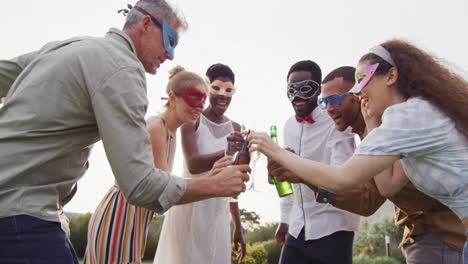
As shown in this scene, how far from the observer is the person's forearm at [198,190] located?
9.49 feet

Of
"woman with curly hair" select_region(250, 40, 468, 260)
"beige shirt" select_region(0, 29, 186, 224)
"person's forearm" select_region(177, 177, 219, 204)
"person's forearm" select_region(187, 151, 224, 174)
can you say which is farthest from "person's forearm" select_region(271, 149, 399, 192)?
"person's forearm" select_region(187, 151, 224, 174)

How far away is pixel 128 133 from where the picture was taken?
2.59 meters

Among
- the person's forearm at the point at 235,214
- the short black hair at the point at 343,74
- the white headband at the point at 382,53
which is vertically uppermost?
the white headband at the point at 382,53

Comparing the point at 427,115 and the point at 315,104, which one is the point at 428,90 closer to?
the point at 427,115

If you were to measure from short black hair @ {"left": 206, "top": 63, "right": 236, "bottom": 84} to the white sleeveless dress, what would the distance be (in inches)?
69.1

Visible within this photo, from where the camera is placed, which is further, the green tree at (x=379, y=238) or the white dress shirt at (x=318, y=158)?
the green tree at (x=379, y=238)

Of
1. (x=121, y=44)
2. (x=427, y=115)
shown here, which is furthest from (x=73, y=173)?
(x=427, y=115)

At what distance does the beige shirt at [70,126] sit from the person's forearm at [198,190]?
19 cm

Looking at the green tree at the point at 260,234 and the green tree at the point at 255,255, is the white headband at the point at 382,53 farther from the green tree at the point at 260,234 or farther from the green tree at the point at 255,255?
the green tree at the point at 260,234

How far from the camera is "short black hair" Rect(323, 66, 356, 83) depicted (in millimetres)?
4770

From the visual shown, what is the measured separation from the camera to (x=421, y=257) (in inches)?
140

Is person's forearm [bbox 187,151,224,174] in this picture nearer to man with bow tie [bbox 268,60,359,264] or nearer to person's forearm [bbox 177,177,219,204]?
man with bow tie [bbox 268,60,359,264]

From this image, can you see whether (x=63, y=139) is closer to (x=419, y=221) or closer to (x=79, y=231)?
(x=419, y=221)

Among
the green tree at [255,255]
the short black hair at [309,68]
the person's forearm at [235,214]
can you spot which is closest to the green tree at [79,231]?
the green tree at [255,255]
